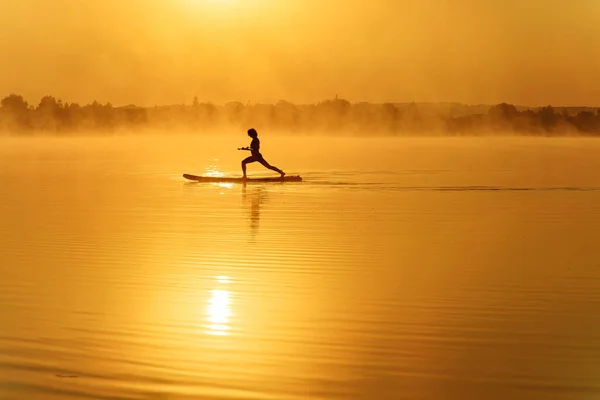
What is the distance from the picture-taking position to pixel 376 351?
8.77 meters

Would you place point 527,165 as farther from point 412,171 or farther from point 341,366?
point 341,366

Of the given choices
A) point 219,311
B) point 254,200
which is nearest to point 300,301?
point 219,311

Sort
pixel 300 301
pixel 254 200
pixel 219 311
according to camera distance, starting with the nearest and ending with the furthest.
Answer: pixel 219 311 < pixel 300 301 < pixel 254 200

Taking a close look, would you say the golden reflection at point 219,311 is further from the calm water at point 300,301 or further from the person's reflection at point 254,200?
the person's reflection at point 254,200

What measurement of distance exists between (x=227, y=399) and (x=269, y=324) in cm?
245

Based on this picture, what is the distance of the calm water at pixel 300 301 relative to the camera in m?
7.88

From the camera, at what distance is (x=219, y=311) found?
10414 mm

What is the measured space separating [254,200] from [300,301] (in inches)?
570

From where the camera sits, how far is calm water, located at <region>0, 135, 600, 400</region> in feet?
25.9

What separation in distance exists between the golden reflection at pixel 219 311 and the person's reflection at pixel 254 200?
5.94m

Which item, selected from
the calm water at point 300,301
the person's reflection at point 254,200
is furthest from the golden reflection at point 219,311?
the person's reflection at point 254,200

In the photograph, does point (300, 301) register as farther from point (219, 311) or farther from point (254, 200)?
point (254, 200)

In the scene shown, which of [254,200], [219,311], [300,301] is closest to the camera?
[219,311]

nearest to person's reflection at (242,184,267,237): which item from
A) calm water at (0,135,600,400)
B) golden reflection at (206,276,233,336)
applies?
calm water at (0,135,600,400)
